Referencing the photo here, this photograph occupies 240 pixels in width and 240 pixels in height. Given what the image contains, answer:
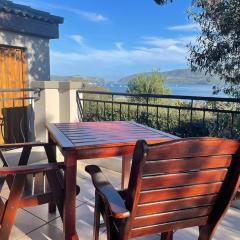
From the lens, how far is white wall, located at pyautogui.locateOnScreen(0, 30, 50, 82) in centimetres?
570

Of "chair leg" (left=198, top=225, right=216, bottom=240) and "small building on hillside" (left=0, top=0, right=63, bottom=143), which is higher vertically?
Answer: "small building on hillside" (left=0, top=0, right=63, bottom=143)

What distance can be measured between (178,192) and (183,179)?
80 millimetres

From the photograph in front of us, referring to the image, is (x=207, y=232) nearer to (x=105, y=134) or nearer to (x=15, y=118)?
(x=105, y=134)

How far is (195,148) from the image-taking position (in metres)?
1.34

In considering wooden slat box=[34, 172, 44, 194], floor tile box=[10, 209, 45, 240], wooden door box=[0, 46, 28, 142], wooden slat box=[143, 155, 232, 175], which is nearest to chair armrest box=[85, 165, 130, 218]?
wooden slat box=[143, 155, 232, 175]

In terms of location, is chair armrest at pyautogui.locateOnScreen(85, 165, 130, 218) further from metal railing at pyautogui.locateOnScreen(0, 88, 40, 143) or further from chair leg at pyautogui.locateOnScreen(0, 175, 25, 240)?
metal railing at pyautogui.locateOnScreen(0, 88, 40, 143)

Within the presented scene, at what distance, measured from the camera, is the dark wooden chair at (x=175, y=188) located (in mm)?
1307

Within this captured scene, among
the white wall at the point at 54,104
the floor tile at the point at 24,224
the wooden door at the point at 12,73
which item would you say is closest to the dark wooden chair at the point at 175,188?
the floor tile at the point at 24,224

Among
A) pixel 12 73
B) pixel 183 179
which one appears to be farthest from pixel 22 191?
pixel 12 73

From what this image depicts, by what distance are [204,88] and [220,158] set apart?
5321 mm

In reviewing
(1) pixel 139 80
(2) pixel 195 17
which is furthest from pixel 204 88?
(1) pixel 139 80

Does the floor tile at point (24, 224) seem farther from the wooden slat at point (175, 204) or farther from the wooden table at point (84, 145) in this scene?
the wooden slat at point (175, 204)

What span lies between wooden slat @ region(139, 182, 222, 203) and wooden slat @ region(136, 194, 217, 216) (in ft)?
0.08

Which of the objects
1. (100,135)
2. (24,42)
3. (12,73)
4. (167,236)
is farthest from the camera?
(24,42)
